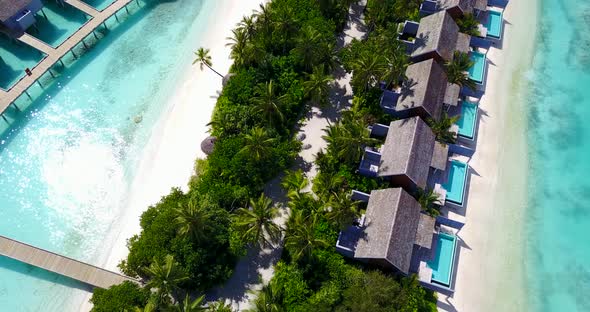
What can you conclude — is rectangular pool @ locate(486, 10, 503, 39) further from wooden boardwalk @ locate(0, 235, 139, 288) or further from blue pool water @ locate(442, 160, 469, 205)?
wooden boardwalk @ locate(0, 235, 139, 288)

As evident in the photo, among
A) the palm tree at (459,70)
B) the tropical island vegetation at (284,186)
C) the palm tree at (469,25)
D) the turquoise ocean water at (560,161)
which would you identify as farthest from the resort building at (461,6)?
the turquoise ocean water at (560,161)

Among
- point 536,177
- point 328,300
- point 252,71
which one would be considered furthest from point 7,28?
point 536,177

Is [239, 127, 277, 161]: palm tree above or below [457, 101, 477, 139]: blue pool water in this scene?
below

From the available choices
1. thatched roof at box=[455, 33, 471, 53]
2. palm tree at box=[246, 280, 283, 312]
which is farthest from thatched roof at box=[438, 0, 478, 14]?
palm tree at box=[246, 280, 283, 312]

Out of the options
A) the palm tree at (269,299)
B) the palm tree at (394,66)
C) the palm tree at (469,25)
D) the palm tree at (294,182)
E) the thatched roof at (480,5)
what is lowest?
the palm tree at (269,299)

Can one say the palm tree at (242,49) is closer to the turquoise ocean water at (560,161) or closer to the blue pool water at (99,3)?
the blue pool water at (99,3)

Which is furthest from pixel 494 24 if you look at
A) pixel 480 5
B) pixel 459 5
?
pixel 459 5
